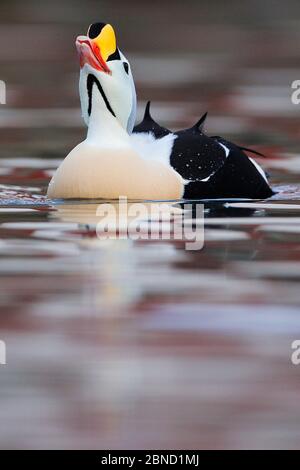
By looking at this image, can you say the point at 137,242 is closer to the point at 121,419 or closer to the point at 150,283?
the point at 150,283

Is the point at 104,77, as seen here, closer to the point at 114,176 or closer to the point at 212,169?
the point at 114,176

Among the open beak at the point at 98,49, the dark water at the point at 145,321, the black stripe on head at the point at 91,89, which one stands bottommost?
the dark water at the point at 145,321

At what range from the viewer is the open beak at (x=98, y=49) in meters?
6.46

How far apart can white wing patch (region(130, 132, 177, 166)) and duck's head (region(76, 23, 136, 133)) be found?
0.24 feet

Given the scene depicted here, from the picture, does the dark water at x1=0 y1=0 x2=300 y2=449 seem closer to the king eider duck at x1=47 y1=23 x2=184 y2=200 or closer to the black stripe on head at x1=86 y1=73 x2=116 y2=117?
the king eider duck at x1=47 y1=23 x2=184 y2=200

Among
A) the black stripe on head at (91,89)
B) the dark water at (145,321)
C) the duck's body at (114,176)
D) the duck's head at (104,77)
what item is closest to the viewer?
the dark water at (145,321)

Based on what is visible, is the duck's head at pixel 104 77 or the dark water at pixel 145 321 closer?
the dark water at pixel 145 321

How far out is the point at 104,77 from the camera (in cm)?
662

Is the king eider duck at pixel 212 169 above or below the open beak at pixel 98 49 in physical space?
below

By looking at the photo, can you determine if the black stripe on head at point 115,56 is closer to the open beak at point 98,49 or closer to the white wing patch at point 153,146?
the open beak at point 98,49

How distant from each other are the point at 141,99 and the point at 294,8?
4.73 meters

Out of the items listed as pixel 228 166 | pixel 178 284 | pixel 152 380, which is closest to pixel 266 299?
pixel 178 284

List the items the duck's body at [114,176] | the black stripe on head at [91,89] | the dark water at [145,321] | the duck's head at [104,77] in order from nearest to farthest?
the dark water at [145,321], the duck's body at [114,176], the duck's head at [104,77], the black stripe on head at [91,89]

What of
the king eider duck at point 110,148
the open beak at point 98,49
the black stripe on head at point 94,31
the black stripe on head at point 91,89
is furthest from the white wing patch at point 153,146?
the black stripe on head at point 94,31
